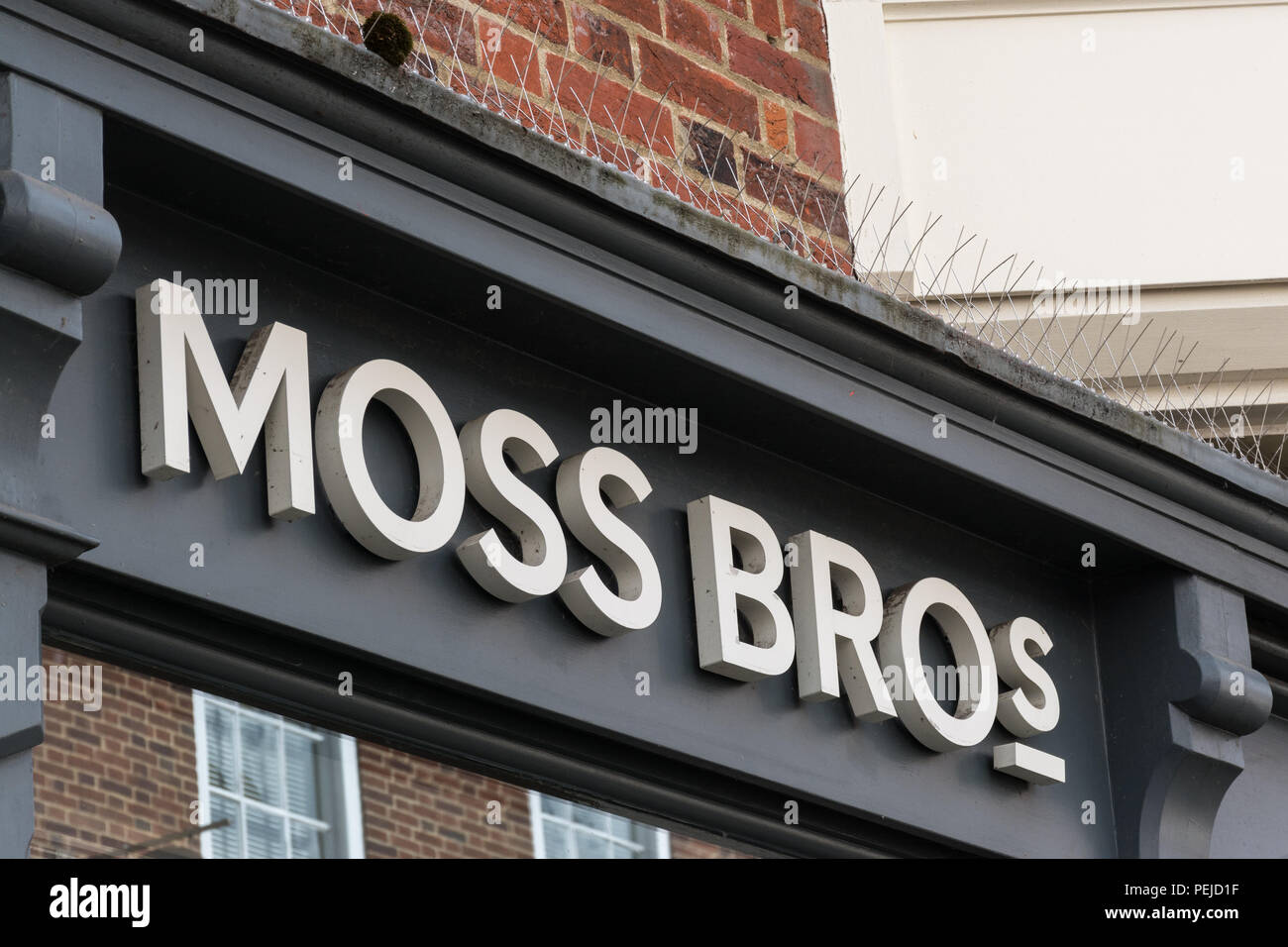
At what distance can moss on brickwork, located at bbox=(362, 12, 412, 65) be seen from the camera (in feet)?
11.1

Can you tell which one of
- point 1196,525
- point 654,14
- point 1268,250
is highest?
point 654,14

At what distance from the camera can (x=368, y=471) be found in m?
3.41

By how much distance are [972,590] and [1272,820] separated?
913mm

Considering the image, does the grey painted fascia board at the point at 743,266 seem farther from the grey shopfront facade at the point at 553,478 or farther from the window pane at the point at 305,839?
the window pane at the point at 305,839

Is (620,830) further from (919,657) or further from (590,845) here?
(919,657)

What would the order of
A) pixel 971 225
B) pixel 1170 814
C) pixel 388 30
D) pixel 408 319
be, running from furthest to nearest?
pixel 971 225 < pixel 1170 814 < pixel 408 319 < pixel 388 30

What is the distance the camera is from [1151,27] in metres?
5.27

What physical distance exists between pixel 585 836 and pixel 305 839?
2.29 m

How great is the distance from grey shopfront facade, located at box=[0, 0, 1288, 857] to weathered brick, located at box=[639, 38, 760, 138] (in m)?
0.80

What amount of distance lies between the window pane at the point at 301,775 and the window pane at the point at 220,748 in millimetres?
442

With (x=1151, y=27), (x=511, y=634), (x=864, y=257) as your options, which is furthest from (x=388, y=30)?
(x=1151, y=27)

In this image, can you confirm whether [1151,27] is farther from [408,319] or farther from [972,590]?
[408,319]

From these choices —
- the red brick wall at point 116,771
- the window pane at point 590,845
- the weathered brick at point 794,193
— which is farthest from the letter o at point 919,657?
the window pane at point 590,845

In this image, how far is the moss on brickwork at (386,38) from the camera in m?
3.37
